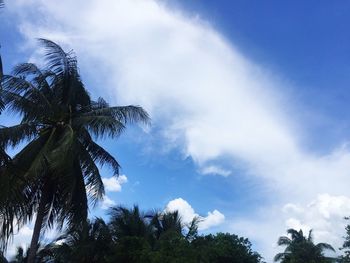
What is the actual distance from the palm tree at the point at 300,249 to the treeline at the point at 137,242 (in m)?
19.6

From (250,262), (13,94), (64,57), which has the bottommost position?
(250,262)

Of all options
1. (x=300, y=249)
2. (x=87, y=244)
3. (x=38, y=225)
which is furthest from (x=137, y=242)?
(x=300, y=249)

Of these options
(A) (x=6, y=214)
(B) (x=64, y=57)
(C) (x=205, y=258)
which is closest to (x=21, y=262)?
(C) (x=205, y=258)

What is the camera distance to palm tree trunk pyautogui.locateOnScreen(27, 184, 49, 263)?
820 inches

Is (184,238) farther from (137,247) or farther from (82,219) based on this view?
(82,219)

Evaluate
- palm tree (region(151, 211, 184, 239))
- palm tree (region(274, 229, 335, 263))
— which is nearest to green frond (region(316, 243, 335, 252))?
palm tree (region(274, 229, 335, 263))

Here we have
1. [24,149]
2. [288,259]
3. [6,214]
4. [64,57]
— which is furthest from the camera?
[288,259]

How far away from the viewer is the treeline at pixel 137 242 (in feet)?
81.7

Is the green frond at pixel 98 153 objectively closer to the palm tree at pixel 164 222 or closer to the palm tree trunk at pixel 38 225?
the palm tree trunk at pixel 38 225

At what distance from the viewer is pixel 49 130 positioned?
72.6ft

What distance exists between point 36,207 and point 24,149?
266 centimetres

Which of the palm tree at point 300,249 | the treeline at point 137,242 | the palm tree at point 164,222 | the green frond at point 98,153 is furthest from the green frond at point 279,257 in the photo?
the green frond at point 98,153

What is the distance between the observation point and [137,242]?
26531mm

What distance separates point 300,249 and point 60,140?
3637 centimetres
